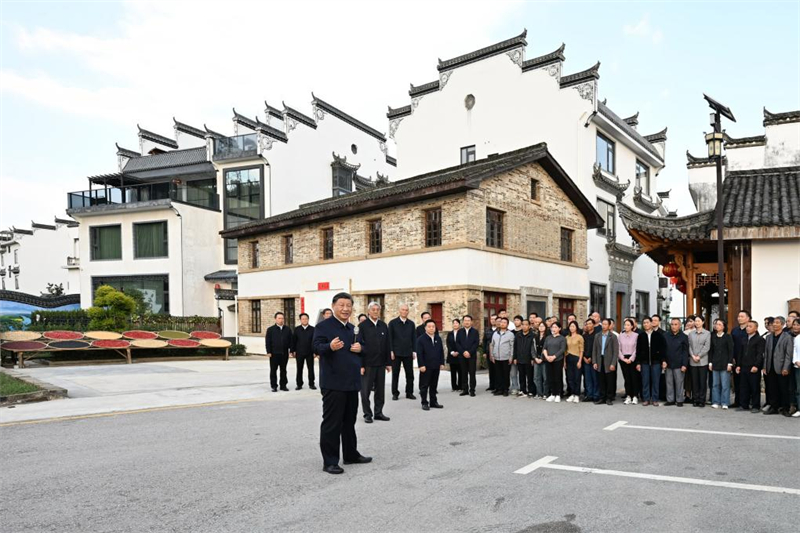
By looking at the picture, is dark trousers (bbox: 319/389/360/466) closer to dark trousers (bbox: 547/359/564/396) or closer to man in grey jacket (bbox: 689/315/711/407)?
dark trousers (bbox: 547/359/564/396)

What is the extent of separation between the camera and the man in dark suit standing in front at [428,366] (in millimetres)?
11195

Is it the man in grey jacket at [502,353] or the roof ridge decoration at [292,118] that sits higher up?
the roof ridge decoration at [292,118]

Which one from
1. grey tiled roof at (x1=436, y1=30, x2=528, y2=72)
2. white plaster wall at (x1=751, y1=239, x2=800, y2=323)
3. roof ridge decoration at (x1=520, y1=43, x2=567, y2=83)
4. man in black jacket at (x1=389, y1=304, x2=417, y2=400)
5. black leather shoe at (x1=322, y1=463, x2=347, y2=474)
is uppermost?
grey tiled roof at (x1=436, y1=30, x2=528, y2=72)

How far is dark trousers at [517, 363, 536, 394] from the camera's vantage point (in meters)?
12.9

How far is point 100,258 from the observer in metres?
38.5

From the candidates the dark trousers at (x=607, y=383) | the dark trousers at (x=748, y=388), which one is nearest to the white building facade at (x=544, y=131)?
the dark trousers at (x=607, y=383)

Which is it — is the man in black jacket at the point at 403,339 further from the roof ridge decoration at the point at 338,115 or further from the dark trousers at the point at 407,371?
the roof ridge decoration at the point at 338,115

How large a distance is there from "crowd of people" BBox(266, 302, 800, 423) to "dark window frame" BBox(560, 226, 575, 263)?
12.7 metres

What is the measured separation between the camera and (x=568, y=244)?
25734 millimetres

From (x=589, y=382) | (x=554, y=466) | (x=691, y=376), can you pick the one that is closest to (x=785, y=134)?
(x=691, y=376)

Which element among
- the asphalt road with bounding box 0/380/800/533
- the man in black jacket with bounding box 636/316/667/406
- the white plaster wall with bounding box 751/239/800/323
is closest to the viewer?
the asphalt road with bounding box 0/380/800/533

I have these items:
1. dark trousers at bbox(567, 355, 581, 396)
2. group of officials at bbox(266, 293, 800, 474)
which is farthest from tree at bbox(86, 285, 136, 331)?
dark trousers at bbox(567, 355, 581, 396)

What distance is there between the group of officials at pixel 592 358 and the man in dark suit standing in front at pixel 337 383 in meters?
2.70

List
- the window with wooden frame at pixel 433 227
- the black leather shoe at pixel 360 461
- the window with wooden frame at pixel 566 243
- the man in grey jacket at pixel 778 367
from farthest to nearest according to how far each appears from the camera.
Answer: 1. the window with wooden frame at pixel 566 243
2. the window with wooden frame at pixel 433 227
3. the man in grey jacket at pixel 778 367
4. the black leather shoe at pixel 360 461
